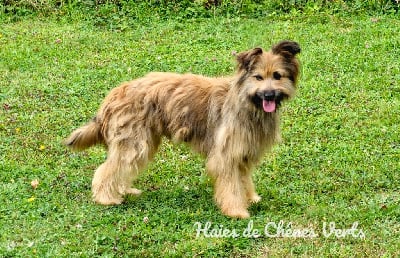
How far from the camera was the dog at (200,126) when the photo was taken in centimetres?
683

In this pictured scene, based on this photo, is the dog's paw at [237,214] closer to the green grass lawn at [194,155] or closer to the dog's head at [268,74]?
the green grass lawn at [194,155]

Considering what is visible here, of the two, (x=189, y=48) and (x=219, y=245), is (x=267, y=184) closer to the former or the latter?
(x=219, y=245)

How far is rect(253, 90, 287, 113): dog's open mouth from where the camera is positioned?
21.7ft

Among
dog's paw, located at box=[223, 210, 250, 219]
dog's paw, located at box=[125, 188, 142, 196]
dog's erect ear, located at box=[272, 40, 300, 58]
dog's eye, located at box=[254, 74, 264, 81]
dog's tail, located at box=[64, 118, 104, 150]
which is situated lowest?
dog's paw, located at box=[125, 188, 142, 196]

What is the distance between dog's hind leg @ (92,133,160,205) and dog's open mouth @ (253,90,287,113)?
4.07ft

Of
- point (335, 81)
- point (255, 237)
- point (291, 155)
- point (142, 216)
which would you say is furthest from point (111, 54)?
point (255, 237)

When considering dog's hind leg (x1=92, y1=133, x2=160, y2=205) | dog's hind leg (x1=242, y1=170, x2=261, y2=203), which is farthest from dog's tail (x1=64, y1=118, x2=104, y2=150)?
dog's hind leg (x1=242, y1=170, x2=261, y2=203)

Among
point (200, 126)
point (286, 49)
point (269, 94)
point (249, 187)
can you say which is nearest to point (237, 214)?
point (249, 187)

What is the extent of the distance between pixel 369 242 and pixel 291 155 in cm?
214

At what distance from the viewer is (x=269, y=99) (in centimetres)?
664

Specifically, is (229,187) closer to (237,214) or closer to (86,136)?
(237,214)

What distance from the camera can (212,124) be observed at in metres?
7.17

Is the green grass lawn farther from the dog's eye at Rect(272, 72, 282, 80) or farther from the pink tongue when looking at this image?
the dog's eye at Rect(272, 72, 282, 80)

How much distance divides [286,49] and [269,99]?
0.50m
